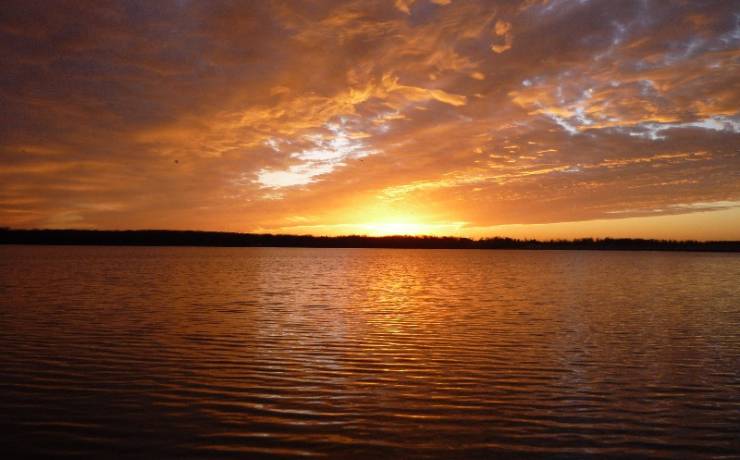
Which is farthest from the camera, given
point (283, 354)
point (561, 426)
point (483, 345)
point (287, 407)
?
point (483, 345)

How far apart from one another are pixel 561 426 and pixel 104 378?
11656mm

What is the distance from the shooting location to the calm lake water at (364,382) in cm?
1038

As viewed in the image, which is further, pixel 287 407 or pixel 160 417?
pixel 287 407

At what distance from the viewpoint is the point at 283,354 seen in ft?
60.9

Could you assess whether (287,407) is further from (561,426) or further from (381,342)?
(381,342)

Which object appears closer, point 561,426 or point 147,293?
point 561,426

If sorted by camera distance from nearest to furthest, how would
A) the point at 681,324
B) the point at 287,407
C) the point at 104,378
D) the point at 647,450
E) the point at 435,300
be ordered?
the point at 647,450, the point at 287,407, the point at 104,378, the point at 681,324, the point at 435,300

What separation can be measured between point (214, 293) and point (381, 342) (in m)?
21.8

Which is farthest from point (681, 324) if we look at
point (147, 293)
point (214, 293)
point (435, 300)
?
point (147, 293)

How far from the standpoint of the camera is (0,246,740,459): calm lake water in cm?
1038

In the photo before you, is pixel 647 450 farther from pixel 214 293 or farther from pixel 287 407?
pixel 214 293

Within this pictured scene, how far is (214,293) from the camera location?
39.8 m

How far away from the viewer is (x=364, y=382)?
1498 cm

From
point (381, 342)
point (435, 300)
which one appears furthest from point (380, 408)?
point (435, 300)
